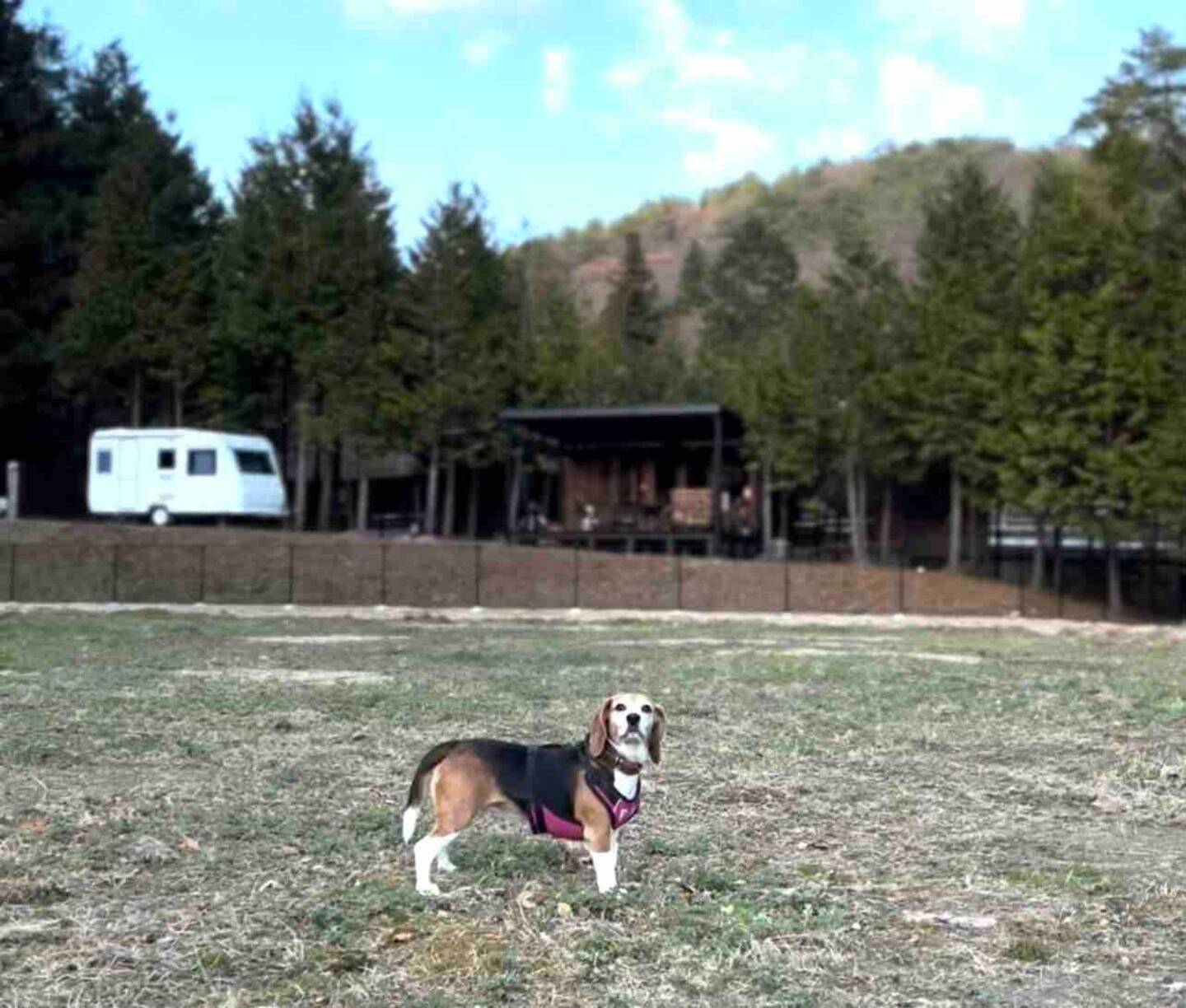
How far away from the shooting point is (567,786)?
617 cm

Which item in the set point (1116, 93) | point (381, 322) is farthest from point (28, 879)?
point (1116, 93)

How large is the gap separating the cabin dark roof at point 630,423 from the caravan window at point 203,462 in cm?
680

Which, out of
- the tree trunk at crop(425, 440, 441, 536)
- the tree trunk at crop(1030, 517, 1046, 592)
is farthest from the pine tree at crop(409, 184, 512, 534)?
the tree trunk at crop(1030, 517, 1046, 592)

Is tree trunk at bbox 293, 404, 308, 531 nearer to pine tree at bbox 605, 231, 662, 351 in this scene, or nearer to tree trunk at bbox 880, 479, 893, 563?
tree trunk at bbox 880, 479, 893, 563

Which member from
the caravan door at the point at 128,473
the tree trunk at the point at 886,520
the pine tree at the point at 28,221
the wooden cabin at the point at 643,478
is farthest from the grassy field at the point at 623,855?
the pine tree at the point at 28,221

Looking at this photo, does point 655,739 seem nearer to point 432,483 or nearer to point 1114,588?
point 1114,588

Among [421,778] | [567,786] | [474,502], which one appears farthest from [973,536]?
[567,786]

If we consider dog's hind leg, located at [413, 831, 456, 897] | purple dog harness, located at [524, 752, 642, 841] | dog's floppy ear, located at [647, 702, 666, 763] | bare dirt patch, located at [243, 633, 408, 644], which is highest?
dog's floppy ear, located at [647, 702, 666, 763]

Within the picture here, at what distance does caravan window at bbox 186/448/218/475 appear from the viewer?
3700cm

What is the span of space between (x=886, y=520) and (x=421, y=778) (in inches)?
1358

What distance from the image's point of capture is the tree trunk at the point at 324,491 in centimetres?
4300

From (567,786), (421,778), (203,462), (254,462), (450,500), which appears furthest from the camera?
(450,500)

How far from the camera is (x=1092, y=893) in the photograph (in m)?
6.68

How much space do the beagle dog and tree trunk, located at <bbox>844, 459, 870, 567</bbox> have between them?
101 ft
